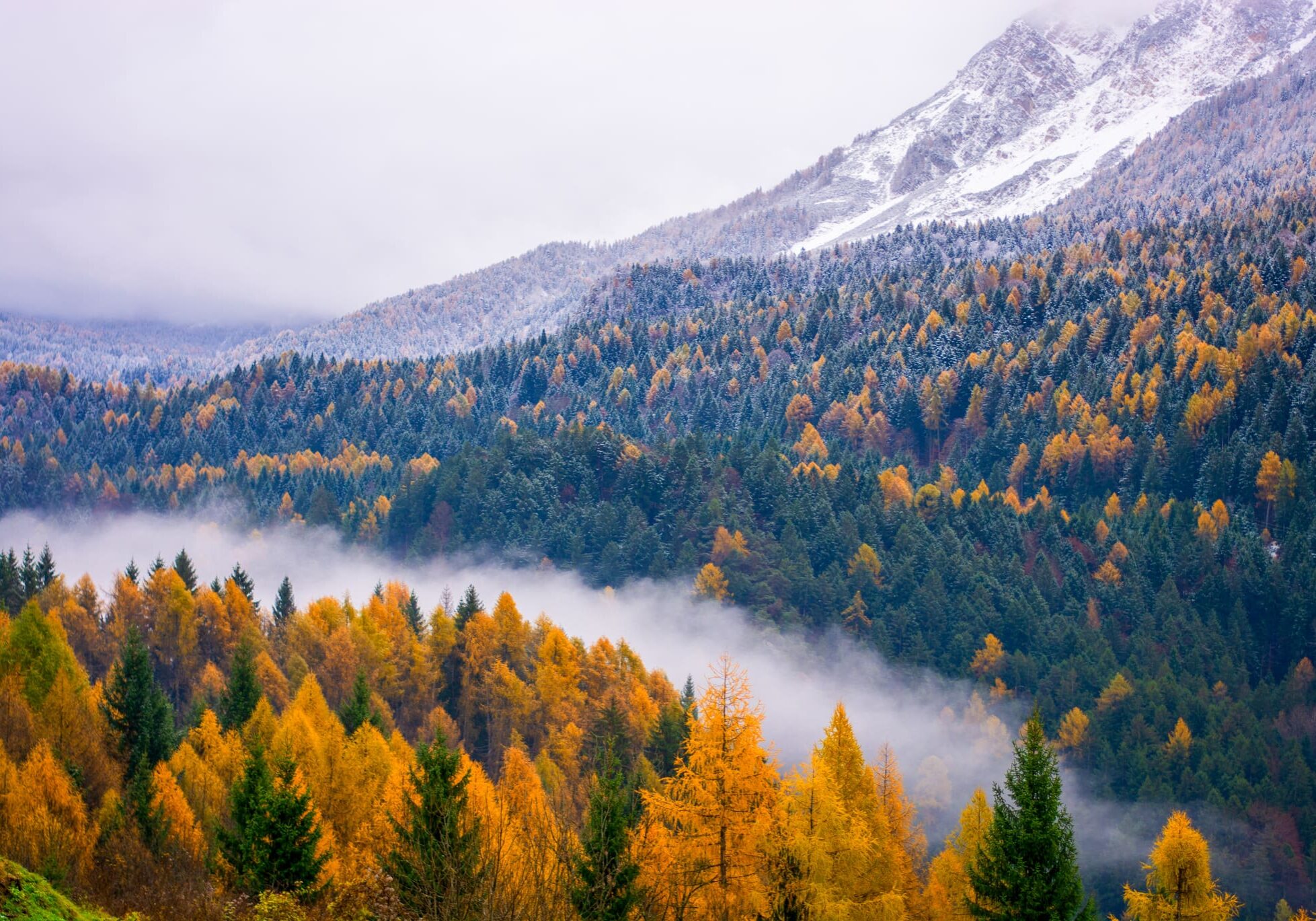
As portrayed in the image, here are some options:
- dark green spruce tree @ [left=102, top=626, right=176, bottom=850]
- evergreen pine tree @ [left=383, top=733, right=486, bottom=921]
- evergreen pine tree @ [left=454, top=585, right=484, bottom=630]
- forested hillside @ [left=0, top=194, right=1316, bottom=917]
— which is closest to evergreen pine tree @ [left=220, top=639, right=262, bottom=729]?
dark green spruce tree @ [left=102, top=626, right=176, bottom=850]

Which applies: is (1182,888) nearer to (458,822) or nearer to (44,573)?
(458,822)

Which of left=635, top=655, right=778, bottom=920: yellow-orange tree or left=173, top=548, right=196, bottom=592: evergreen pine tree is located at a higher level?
left=635, top=655, right=778, bottom=920: yellow-orange tree

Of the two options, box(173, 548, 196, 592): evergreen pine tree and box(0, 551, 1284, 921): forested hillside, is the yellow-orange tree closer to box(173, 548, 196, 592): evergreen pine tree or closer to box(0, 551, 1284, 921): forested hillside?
box(0, 551, 1284, 921): forested hillside

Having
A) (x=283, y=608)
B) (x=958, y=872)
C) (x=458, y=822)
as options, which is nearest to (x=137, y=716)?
(x=458, y=822)

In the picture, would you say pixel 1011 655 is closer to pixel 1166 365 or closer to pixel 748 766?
pixel 1166 365

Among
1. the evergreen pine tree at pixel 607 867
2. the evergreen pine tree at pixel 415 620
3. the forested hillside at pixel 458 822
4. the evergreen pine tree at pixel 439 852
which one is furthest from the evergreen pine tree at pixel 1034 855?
the evergreen pine tree at pixel 415 620

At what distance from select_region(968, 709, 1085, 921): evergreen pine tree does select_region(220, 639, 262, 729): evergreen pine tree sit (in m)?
46.4

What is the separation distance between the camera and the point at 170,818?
143ft

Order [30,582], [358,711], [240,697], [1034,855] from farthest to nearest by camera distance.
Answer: [30,582]
[240,697]
[358,711]
[1034,855]

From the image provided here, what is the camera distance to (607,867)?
2638 centimetres

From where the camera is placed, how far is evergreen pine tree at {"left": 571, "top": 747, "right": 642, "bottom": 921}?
1037 inches

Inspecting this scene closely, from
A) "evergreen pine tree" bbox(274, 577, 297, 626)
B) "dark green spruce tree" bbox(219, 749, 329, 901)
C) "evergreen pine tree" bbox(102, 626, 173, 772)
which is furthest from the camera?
"evergreen pine tree" bbox(274, 577, 297, 626)

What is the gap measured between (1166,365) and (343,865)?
167837mm

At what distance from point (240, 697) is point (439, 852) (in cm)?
4368
